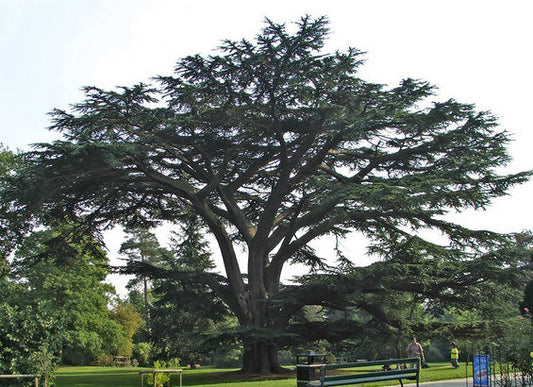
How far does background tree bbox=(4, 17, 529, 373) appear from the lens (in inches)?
846

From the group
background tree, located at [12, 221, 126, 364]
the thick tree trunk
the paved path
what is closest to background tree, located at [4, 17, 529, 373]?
the thick tree trunk

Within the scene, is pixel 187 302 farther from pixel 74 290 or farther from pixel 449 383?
pixel 74 290

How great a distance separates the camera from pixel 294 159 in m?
25.6

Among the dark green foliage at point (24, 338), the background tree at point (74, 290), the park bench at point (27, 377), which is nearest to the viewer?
the park bench at point (27, 377)

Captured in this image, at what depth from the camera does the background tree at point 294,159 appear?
70.5 ft

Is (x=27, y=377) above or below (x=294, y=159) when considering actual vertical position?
below

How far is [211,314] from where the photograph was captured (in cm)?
2736

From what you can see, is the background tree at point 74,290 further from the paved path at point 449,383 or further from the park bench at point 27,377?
the paved path at point 449,383

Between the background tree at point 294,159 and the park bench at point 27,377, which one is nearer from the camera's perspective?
the park bench at point 27,377

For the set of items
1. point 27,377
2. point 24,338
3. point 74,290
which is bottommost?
point 27,377

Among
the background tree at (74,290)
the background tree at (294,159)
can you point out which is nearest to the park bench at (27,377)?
the background tree at (294,159)

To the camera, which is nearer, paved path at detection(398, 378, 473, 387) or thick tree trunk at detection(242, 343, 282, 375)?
paved path at detection(398, 378, 473, 387)

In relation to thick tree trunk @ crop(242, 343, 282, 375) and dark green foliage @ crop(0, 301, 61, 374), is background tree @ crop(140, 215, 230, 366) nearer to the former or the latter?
thick tree trunk @ crop(242, 343, 282, 375)

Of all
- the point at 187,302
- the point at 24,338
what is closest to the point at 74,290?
the point at 187,302
